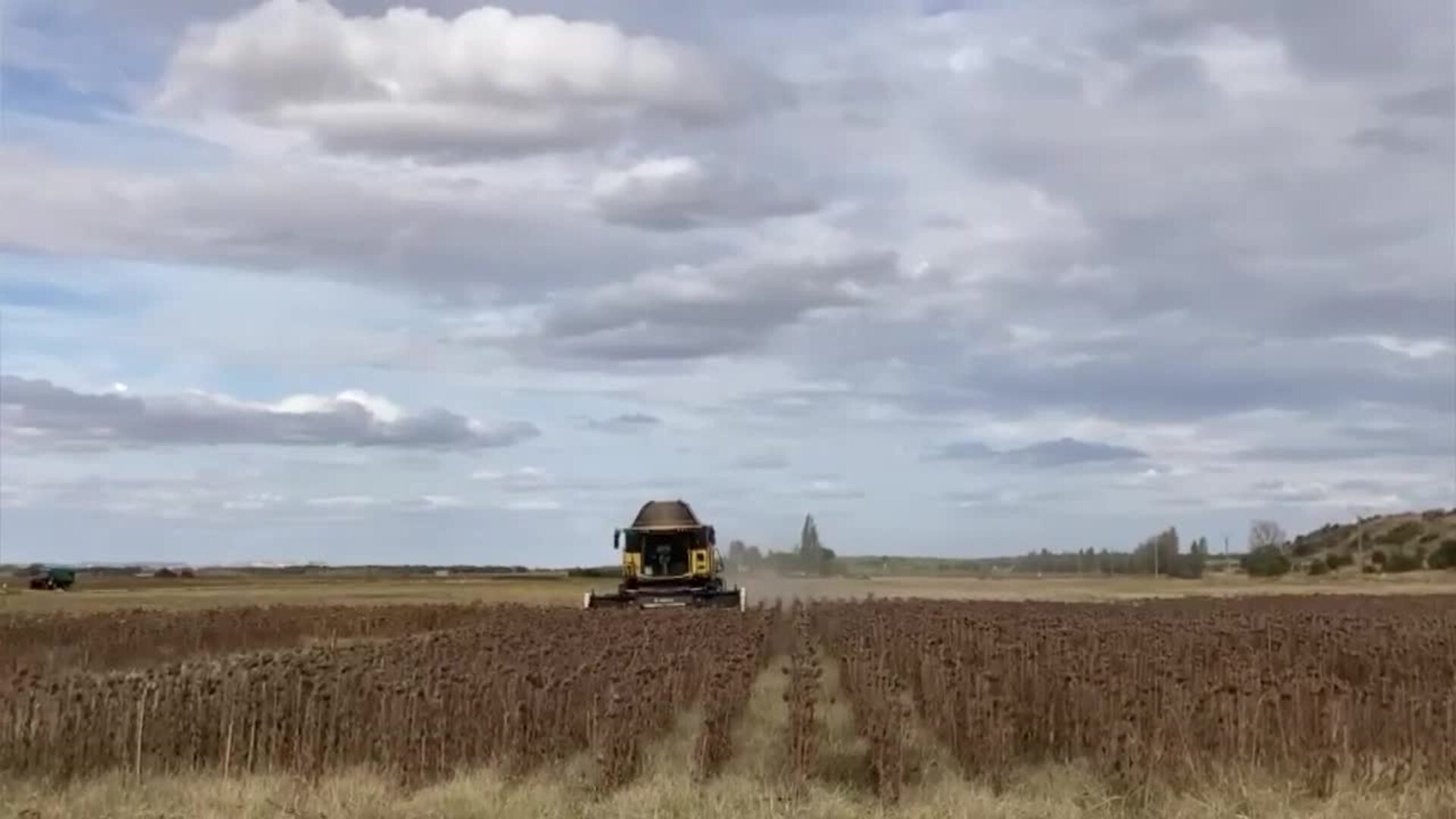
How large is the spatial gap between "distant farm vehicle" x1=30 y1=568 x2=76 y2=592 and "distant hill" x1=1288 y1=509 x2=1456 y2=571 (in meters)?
87.7

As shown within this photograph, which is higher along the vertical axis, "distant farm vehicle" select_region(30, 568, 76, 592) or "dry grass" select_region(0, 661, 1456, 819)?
"distant farm vehicle" select_region(30, 568, 76, 592)

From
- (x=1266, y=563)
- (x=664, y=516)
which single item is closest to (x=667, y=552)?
(x=664, y=516)

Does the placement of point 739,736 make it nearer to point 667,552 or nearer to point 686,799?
point 686,799

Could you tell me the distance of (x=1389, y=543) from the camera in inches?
5281

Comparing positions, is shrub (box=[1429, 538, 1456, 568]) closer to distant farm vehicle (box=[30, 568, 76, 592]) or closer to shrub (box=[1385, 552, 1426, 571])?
shrub (box=[1385, 552, 1426, 571])

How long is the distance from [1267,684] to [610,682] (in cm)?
613

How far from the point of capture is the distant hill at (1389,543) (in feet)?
368

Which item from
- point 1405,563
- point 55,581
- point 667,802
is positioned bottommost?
point 667,802

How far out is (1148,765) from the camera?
12391 mm

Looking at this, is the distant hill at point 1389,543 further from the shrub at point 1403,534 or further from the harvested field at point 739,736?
the harvested field at point 739,736

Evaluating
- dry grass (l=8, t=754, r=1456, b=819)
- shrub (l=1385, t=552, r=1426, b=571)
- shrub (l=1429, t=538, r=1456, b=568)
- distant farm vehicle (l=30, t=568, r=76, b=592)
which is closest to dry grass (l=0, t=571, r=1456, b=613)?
distant farm vehicle (l=30, t=568, r=76, b=592)

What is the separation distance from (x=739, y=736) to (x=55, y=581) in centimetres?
8668

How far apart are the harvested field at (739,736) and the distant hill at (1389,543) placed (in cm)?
10119

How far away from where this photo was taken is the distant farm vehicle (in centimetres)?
9144
